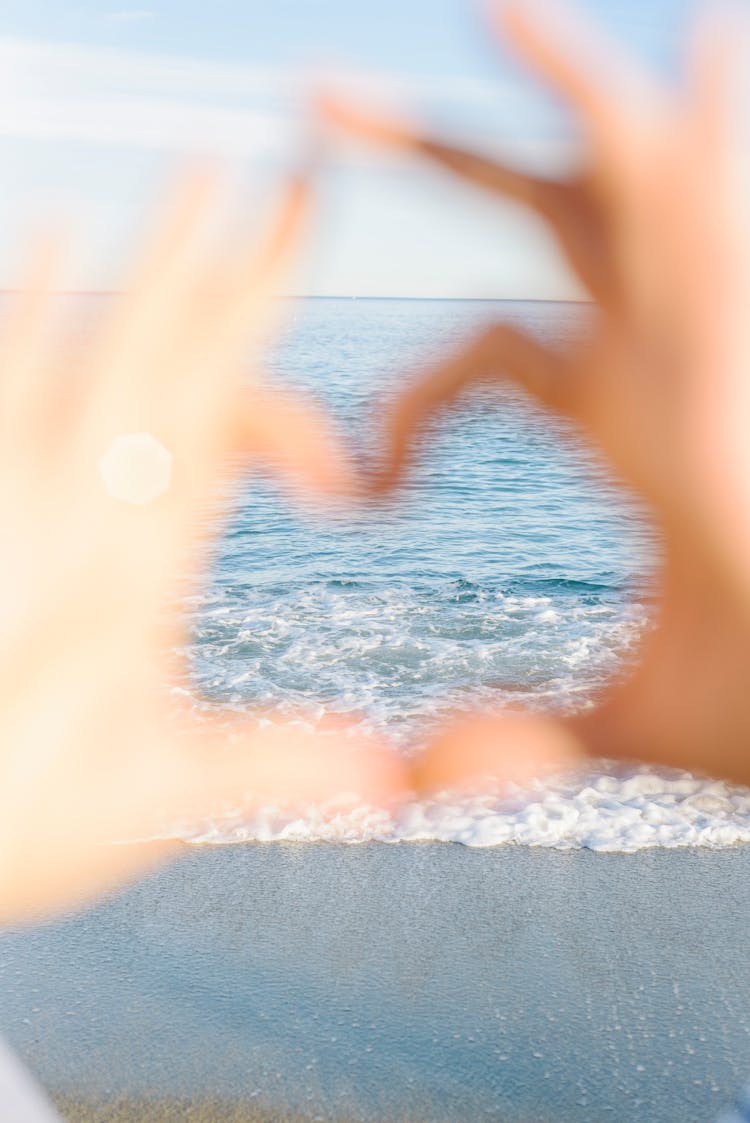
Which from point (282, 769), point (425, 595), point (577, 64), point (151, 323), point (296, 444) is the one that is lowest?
point (425, 595)

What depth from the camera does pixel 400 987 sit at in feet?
9.50

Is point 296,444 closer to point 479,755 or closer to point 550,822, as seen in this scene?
point 479,755

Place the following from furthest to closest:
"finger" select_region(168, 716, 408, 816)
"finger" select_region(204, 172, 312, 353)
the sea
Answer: the sea < "finger" select_region(168, 716, 408, 816) < "finger" select_region(204, 172, 312, 353)

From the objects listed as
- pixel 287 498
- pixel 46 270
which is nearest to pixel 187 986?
pixel 287 498

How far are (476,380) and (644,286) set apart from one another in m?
0.16

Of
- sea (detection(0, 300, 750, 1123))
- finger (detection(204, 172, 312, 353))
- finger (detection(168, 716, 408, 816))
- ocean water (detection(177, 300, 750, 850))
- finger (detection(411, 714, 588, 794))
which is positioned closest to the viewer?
finger (detection(204, 172, 312, 353))

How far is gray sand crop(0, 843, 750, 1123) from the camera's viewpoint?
251 centimetres

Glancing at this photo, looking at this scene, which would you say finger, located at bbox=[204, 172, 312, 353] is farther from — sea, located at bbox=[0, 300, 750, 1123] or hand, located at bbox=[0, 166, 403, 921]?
sea, located at bbox=[0, 300, 750, 1123]

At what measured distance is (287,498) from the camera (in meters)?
1.04

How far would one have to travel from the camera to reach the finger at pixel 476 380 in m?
0.91

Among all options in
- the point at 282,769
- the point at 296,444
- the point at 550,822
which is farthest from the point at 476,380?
the point at 550,822

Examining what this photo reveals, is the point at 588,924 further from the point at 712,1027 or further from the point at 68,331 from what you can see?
the point at 68,331

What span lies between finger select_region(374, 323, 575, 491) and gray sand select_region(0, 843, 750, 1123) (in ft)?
6.51

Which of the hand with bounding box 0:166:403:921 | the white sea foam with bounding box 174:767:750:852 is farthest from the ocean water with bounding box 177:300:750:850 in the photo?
the hand with bounding box 0:166:403:921
